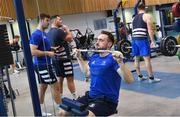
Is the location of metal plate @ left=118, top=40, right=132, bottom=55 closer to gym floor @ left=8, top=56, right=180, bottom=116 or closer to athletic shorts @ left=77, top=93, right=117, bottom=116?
gym floor @ left=8, top=56, right=180, bottom=116

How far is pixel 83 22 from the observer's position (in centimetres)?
913

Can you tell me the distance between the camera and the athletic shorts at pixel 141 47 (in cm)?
488

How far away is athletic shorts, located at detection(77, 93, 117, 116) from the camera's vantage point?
7.93 ft

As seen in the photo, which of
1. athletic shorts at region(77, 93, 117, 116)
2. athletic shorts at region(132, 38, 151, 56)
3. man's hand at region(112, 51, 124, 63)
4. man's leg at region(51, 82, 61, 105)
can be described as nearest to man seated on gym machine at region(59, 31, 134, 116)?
athletic shorts at region(77, 93, 117, 116)

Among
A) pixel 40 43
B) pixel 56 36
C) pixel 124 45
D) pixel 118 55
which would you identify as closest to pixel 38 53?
pixel 40 43

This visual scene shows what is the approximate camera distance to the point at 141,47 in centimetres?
495

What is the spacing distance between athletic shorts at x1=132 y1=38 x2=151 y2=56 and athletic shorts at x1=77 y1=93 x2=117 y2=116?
8.00 ft

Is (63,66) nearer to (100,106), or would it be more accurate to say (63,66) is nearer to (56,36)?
(56,36)

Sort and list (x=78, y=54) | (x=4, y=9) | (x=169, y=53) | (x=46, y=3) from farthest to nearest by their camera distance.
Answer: (x=4, y=9) → (x=46, y=3) → (x=169, y=53) → (x=78, y=54)

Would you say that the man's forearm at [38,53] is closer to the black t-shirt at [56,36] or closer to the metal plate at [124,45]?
the black t-shirt at [56,36]

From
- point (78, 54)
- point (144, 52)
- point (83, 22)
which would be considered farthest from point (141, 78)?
point (83, 22)

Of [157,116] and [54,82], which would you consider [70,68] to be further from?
[157,116]

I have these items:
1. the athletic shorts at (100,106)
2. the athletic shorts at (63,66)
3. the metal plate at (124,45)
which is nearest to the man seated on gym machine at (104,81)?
the athletic shorts at (100,106)

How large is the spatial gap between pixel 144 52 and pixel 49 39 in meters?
1.68
